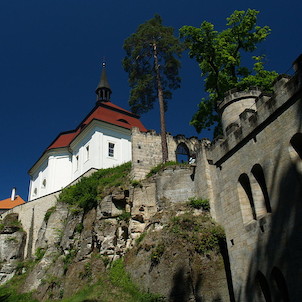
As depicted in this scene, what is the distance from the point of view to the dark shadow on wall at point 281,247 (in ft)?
34.8

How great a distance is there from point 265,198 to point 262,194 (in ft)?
0.64

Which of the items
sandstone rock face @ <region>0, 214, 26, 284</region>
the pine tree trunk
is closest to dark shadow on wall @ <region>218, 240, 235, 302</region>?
the pine tree trunk

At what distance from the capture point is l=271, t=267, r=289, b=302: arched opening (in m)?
11.3

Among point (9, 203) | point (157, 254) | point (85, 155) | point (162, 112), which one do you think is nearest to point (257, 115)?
point (157, 254)

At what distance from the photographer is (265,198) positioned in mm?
13055

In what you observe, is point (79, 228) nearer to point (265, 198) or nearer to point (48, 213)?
point (48, 213)

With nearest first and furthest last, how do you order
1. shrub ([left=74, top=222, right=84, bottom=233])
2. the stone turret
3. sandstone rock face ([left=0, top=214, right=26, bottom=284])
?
the stone turret < shrub ([left=74, top=222, right=84, bottom=233]) < sandstone rock face ([left=0, top=214, right=26, bottom=284])

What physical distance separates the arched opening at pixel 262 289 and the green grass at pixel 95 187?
1417 centimetres

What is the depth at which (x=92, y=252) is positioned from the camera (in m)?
22.7

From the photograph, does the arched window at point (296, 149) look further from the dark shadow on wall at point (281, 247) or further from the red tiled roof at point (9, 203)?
the red tiled roof at point (9, 203)

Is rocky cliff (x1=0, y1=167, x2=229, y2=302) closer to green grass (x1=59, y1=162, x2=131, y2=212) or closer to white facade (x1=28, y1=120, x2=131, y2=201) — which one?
green grass (x1=59, y1=162, x2=131, y2=212)

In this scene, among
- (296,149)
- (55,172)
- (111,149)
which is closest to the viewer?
(296,149)

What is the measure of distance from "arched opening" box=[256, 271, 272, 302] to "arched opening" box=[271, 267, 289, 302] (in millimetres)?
560

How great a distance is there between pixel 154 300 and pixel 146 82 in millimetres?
19629
